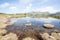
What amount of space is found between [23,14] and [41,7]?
81 cm

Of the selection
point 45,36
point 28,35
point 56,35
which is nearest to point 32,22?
point 28,35

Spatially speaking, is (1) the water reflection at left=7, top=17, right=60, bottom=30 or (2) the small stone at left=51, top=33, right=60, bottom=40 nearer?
(2) the small stone at left=51, top=33, right=60, bottom=40

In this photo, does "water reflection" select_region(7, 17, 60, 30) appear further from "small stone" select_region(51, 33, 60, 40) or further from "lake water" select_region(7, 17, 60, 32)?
"small stone" select_region(51, 33, 60, 40)

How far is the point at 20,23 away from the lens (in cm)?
335

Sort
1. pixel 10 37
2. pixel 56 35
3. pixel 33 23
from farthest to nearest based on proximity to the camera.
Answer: pixel 33 23 → pixel 56 35 → pixel 10 37

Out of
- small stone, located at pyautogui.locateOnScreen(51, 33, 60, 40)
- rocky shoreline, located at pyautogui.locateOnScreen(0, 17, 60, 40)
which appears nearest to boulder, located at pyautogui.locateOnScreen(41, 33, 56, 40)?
rocky shoreline, located at pyautogui.locateOnScreen(0, 17, 60, 40)

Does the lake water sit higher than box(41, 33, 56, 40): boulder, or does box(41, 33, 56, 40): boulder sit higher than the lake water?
the lake water

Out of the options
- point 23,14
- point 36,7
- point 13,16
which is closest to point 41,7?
point 36,7

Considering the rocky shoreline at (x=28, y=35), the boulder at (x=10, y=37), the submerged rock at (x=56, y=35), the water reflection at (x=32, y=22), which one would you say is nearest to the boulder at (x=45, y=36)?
the rocky shoreline at (x=28, y=35)

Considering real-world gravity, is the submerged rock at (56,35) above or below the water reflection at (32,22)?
below

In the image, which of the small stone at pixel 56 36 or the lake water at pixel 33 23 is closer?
the small stone at pixel 56 36

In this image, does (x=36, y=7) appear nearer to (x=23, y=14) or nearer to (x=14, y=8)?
(x=23, y=14)

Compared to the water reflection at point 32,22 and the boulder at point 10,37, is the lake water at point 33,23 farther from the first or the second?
the boulder at point 10,37

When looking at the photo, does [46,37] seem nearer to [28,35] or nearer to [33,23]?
[28,35]
